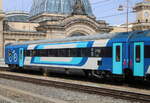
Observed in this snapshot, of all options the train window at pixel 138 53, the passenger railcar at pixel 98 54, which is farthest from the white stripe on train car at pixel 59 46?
the train window at pixel 138 53

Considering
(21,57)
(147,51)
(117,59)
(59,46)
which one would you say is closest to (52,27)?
(21,57)

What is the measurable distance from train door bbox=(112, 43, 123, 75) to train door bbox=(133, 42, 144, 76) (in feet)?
4.85

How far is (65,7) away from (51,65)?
93.3 m

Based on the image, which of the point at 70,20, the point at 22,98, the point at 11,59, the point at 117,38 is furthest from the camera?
the point at 70,20

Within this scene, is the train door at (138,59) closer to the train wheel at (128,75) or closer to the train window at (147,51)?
the train window at (147,51)

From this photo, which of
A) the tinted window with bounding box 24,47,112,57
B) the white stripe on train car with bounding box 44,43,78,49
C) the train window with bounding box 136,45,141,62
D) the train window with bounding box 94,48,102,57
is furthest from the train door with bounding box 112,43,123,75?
the white stripe on train car with bounding box 44,43,78,49

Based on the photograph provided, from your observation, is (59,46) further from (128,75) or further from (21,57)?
(128,75)

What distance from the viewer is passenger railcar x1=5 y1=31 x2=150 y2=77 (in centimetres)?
2324

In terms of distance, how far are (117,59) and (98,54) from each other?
244 centimetres

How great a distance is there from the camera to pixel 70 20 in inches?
4166

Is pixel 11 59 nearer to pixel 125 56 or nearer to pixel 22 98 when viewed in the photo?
pixel 125 56

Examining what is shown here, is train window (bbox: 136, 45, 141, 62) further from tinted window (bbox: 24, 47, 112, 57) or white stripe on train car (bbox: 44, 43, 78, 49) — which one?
white stripe on train car (bbox: 44, 43, 78, 49)

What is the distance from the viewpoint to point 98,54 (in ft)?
89.2

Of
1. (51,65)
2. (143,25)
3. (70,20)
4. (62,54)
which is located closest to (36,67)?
(51,65)
